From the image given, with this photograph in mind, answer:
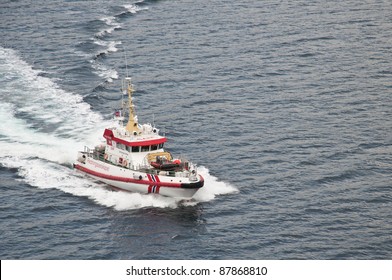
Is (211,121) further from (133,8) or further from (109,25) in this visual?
(133,8)

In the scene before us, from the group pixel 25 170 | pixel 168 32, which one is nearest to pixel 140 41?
pixel 168 32

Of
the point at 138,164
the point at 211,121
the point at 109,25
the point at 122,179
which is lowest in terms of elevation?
the point at 122,179

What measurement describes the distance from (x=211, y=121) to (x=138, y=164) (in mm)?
21345

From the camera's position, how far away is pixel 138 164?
10944 cm

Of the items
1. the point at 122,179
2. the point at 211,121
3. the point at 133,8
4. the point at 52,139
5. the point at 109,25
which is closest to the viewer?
the point at 122,179

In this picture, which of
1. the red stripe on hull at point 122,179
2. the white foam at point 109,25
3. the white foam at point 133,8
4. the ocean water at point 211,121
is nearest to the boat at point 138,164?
the red stripe on hull at point 122,179

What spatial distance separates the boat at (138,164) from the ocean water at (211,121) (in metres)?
1.64

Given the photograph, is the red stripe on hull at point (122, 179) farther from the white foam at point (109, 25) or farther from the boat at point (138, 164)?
the white foam at point (109, 25)

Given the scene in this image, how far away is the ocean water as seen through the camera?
315ft

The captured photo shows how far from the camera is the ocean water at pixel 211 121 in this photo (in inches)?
3784

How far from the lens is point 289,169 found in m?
111

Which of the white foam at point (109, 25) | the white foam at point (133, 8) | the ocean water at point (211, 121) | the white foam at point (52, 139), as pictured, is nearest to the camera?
the ocean water at point (211, 121)

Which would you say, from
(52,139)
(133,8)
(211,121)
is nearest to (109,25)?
(133,8)

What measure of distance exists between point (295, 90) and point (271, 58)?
14.8m
